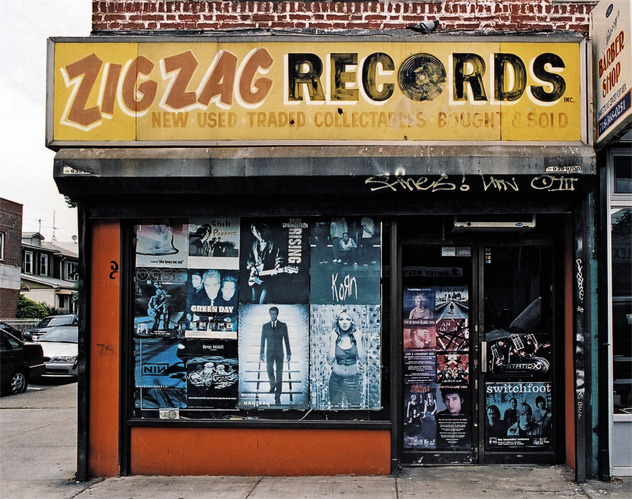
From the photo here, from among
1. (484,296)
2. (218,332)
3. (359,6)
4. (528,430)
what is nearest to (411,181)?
(484,296)

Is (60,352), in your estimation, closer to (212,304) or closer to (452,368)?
(212,304)

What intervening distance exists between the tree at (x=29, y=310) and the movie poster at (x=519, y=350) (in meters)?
37.2

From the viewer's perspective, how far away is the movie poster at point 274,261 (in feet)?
23.0

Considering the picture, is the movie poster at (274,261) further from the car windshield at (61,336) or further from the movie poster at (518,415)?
the car windshield at (61,336)

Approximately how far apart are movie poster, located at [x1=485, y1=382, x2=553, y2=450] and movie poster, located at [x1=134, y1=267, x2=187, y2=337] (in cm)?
365

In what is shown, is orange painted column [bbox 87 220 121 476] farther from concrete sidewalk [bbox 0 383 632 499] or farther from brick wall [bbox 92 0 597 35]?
brick wall [bbox 92 0 597 35]

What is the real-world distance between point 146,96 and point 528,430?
18.9ft

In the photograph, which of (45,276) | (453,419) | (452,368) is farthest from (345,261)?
(45,276)

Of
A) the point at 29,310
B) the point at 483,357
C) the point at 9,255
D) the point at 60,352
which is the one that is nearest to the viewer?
the point at 483,357

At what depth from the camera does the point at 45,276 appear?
1943 inches

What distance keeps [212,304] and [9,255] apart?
36722 mm

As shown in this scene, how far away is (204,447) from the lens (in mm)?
6816

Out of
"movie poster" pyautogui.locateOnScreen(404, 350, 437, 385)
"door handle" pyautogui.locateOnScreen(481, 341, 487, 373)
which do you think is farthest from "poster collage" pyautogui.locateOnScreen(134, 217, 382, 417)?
"door handle" pyautogui.locateOnScreen(481, 341, 487, 373)

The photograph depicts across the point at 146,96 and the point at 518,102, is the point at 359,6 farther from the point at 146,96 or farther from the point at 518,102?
the point at 146,96
